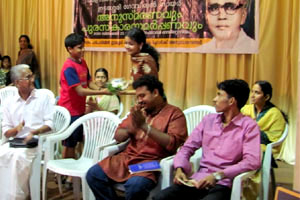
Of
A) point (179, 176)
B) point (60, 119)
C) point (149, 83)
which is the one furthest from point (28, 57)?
point (179, 176)

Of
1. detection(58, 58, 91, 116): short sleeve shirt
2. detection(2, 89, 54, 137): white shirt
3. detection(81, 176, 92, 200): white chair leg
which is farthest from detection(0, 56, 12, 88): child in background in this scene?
detection(81, 176, 92, 200): white chair leg

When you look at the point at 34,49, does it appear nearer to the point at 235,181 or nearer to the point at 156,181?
the point at 156,181

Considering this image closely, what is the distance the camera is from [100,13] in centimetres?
548

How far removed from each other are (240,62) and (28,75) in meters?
2.43

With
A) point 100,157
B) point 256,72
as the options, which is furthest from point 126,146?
point 256,72

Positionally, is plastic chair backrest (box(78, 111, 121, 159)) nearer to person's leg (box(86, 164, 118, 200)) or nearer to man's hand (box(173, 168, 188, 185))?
person's leg (box(86, 164, 118, 200))

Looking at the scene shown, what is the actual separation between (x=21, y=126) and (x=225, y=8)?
262 centimetres

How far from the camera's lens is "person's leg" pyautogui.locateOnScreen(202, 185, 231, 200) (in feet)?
7.08

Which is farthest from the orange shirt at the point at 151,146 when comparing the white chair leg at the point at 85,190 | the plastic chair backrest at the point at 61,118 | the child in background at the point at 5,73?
the child in background at the point at 5,73

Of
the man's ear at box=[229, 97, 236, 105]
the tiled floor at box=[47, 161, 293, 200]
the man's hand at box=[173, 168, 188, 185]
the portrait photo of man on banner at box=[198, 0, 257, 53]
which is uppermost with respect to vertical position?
the portrait photo of man on banner at box=[198, 0, 257, 53]

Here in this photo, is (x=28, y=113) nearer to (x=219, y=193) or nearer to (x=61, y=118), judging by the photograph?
(x=61, y=118)

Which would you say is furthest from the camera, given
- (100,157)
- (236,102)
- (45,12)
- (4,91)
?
(45,12)

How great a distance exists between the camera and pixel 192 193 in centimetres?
229

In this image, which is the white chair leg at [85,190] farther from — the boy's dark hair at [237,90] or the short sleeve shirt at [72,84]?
Answer: the boy's dark hair at [237,90]
